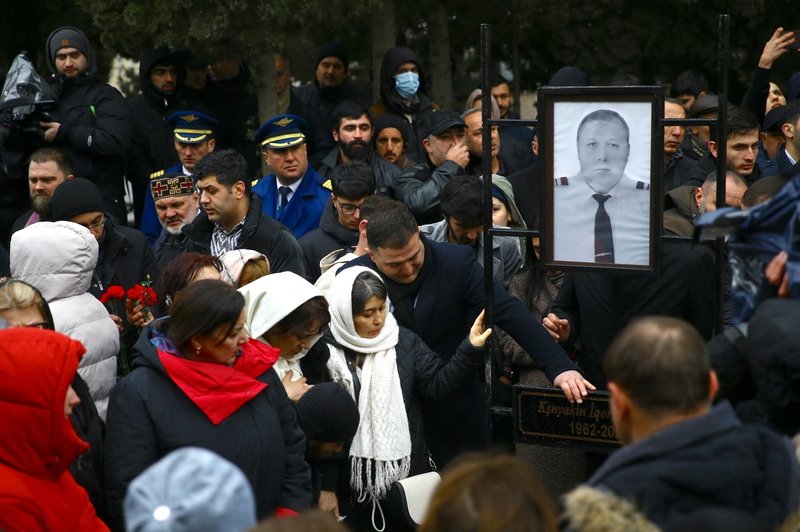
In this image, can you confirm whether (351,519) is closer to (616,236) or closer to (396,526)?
(396,526)

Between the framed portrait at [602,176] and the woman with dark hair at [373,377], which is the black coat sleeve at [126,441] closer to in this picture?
the woman with dark hair at [373,377]

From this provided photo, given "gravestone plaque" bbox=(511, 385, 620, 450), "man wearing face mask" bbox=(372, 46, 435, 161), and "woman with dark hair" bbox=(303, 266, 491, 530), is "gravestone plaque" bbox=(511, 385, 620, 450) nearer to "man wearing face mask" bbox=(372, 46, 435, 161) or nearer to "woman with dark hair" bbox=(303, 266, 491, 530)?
"woman with dark hair" bbox=(303, 266, 491, 530)

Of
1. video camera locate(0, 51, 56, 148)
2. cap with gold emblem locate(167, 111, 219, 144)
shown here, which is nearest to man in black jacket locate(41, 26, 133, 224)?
video camera locate(0, 51, 56, 148)

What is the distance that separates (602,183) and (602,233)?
22 cm

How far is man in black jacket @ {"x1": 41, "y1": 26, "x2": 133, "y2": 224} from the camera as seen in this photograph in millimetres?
8539

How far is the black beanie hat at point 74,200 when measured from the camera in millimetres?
6754

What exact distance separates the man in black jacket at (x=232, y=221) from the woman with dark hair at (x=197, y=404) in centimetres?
217

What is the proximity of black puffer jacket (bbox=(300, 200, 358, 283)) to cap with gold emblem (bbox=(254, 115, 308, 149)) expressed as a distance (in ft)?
3.67

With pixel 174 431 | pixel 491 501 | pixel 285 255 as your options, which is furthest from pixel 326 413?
pixel 491 501

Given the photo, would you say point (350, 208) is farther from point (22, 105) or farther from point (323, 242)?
point (22, 105)

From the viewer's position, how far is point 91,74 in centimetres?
884

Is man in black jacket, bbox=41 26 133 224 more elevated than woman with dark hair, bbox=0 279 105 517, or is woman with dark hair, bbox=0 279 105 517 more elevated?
man in black jacket, bbox=41 26 133 224

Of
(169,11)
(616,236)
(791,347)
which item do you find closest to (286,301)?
(616,236)

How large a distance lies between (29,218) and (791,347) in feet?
17.9
